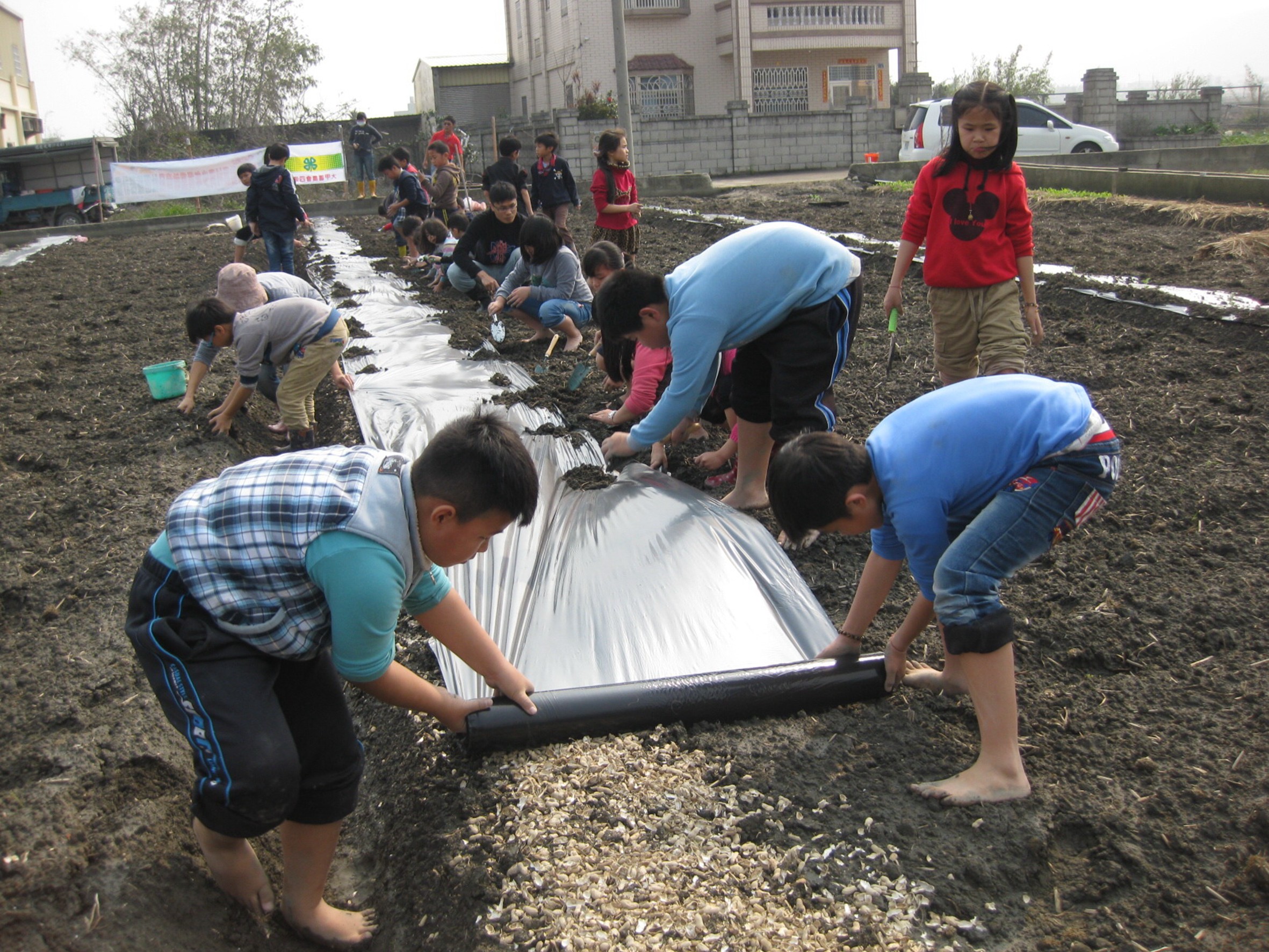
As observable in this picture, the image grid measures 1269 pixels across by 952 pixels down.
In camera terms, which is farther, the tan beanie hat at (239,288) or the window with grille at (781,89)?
the window with grille at (781,89)

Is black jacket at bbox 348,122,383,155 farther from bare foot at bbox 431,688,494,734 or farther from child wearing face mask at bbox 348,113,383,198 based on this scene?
bare foot at bbox 431,688,494,734

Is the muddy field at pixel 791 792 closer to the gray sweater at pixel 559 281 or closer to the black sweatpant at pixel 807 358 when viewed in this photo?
the black sweatpant at pixel 807 358

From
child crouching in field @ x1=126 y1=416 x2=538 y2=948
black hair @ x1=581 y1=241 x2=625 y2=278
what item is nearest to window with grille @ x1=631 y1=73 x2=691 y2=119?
black hair @ x1=581 y1=241 x2=625 y2=278

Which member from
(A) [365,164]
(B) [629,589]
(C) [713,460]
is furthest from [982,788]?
(A) [365,164]

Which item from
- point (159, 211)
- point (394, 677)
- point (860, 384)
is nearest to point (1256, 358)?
point (860, 384)

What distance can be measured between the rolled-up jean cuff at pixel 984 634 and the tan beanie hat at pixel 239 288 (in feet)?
13.8

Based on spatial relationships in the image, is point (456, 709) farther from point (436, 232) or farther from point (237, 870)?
point (436, 232)

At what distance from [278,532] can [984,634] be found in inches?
55.5

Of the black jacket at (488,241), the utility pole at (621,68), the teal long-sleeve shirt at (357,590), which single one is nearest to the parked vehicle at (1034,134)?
the utility pole at (621,68)

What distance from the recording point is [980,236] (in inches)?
135

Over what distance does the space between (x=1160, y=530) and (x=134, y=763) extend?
3.21 meters

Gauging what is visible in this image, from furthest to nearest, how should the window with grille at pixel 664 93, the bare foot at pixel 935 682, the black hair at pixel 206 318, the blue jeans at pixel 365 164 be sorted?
the window with grille at pixel 664 93 < the blue jeans at pixel 365 164 < the black hair at pixel 206 318 < the bare foot at pixel 935 682

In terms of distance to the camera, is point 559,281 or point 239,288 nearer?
point 239,288

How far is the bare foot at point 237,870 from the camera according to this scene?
1888mm
